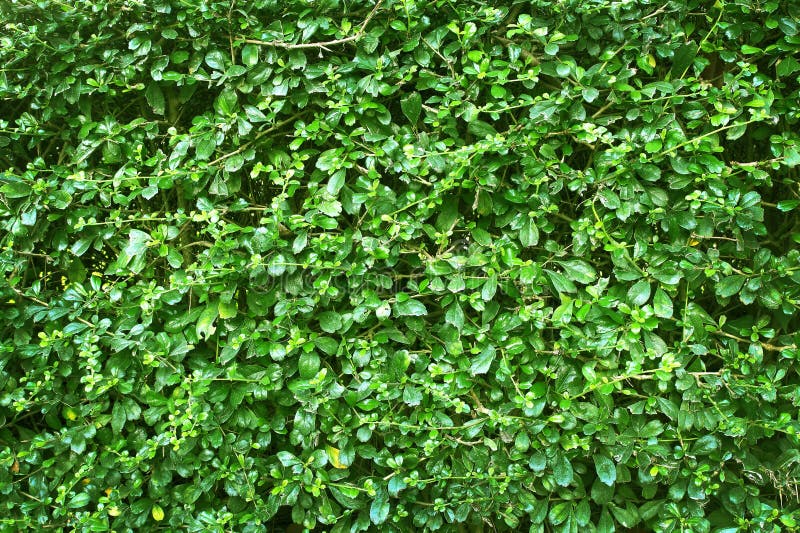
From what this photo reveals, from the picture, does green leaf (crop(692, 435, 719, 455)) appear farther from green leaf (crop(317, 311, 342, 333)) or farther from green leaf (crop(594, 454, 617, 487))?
green leaf (crop(317, 311, 342, 333))

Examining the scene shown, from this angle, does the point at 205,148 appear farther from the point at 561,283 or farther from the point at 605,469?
the point at 605,469

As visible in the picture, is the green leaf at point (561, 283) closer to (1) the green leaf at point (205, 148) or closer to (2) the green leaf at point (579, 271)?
(2) the green leaf at point (579, 271)

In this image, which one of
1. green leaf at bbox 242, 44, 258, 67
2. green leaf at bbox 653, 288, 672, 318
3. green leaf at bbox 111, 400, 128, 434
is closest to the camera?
green leaf at bbox 653, 288, 672, 318

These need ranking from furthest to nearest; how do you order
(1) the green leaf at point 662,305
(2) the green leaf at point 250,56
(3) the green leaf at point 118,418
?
(3) the green leaf at point 118,418 < (2) the green leaf at point 250,56 < (1) the green leaf at point 662,305

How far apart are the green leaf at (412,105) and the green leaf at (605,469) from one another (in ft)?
4.16

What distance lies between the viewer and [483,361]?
1.88 meters

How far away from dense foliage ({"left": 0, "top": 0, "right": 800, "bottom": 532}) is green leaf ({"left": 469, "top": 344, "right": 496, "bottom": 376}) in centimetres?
1

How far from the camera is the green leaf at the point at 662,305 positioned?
183 centimetres

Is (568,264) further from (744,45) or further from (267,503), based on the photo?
(267,503)

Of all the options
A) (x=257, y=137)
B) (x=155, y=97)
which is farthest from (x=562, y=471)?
(x=155, y=97)

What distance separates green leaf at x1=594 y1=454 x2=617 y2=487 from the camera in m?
1.90

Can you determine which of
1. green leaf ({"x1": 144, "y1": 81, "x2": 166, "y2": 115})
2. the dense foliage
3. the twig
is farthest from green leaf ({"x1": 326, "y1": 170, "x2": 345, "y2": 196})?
the twig

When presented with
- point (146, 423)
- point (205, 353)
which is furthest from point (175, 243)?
point (146, 423)

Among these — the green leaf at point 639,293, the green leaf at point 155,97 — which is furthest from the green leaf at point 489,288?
the green leaf at point 155,97
